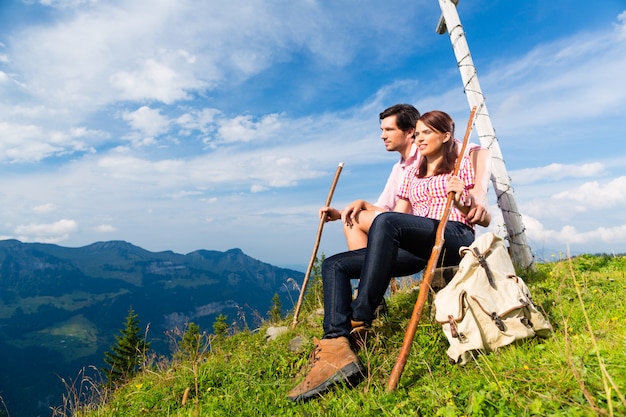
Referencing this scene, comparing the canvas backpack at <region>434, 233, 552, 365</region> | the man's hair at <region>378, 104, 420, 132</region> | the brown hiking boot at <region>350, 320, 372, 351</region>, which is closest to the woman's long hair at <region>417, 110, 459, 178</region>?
the man's hair at <region>378, 104, 420, 132</region>

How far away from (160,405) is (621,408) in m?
4.20

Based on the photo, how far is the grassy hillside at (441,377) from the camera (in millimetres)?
2391

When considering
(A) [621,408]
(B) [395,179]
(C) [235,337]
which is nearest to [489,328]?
(A) [621,408]

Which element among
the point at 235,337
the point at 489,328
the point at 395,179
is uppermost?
the point at 395,179

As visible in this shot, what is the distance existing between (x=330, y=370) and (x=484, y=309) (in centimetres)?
133

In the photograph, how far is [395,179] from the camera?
5.52 metres

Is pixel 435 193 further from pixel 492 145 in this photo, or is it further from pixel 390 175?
pixel 492 145

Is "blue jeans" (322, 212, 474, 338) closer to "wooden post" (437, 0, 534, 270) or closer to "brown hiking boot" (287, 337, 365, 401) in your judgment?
"brown hiking boot" (287, 337, 365, 401)

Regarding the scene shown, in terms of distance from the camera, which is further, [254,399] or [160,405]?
[160,405]

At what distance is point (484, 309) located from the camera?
3.23 meters

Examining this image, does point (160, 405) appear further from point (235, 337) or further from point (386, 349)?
point (235, 337)

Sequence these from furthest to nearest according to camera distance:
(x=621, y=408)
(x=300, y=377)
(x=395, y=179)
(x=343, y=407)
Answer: (x=395, y=179)
(x=300, y=377)
(x=343, y=407)
(x=621, y=408)

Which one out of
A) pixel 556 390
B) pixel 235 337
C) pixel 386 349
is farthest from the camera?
pixel 235 337

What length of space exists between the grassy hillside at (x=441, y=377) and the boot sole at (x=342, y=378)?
7cm
